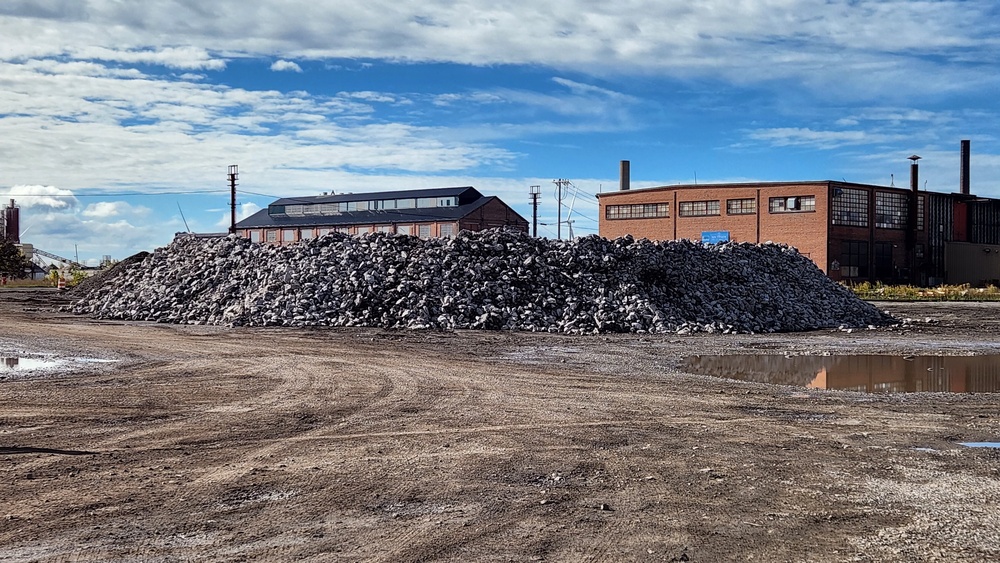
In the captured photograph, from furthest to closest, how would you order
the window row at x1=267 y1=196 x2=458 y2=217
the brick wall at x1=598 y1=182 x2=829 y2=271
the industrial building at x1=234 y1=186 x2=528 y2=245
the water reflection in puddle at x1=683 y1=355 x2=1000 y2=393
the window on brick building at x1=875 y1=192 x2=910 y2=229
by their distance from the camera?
the window row at x1=267 y1=196 x2=458 y2=217, the industrial building at x1=234 y1=186 x2=528 y2=245, the window on brick building at x1=875 y1=192 x2=910 y2=229, the brick wall at x1=598 y1=182 x2=829 y2=271, the water reflection in puddle at x1=683 y1=355 x2=1000 y2=393

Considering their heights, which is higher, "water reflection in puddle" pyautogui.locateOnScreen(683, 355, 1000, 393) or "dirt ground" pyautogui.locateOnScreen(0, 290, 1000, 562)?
"water reflection in puddle" pyautogui.locateOnScreen(683, 355, 1000, 393)

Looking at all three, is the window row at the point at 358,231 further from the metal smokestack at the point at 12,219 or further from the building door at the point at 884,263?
the building door at the point at 884,263

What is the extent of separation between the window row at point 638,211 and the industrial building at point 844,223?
3.0 inches

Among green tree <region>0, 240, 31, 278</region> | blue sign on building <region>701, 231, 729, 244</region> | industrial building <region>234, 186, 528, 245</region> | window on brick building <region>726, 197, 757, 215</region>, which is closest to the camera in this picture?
window on brick building <region>726, 197, 757, 215</region>

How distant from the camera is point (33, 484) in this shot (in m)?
7.28

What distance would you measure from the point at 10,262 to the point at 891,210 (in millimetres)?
66624

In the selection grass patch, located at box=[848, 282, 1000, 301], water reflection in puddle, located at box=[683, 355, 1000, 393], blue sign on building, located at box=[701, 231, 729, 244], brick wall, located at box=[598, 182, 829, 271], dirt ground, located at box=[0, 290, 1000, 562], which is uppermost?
brick wall, located at box=[598, 182, 829, 271]

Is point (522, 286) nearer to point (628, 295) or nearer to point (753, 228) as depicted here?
point (628, 295)

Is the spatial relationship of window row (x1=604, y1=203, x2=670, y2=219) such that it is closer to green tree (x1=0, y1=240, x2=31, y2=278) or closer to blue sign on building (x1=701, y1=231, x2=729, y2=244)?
blue sign on building (x1=701, y1=231, x2=729, y2=244)

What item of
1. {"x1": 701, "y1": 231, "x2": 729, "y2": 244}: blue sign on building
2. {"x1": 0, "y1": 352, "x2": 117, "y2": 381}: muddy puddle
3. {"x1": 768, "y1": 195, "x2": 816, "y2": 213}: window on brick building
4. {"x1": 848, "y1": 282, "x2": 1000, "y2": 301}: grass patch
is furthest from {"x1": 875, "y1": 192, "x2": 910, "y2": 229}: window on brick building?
{"x1": 0, "y1": 352, "x2": 117, "y2": 381}: muddy puddle

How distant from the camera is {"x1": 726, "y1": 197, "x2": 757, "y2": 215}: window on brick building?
200 ft

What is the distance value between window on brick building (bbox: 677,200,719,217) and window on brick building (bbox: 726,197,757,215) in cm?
100

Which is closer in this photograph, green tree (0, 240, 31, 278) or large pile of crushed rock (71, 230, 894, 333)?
large pile of crushed rock (71, 230, 894, 333)

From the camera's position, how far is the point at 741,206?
61625 mm
